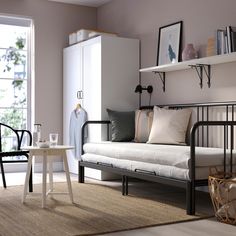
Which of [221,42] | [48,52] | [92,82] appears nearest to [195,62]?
[221,42]

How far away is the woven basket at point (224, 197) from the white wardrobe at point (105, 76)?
2176 millimetres

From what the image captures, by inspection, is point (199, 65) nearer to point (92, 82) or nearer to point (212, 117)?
point (212, 117)

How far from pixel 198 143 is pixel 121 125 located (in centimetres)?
96

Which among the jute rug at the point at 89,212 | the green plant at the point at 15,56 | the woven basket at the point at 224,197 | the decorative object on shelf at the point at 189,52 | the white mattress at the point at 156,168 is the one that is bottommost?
the jute rug at the point at 89,212

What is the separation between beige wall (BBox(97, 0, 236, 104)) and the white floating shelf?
75 millimetres

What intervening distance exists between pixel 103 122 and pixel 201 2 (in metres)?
1.69

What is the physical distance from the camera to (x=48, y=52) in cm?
598

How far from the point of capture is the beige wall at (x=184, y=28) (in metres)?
4.09

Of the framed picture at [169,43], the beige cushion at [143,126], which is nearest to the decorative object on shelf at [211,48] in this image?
the framed picture at [169,43]

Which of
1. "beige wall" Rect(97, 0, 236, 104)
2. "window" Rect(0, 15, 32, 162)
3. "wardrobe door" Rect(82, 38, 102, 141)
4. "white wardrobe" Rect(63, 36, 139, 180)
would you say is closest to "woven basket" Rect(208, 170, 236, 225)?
"beige wall" Rect(97, 0, 236, 104)

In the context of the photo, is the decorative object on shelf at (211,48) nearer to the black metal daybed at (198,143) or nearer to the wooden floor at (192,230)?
the black metal daybed at (198,143)

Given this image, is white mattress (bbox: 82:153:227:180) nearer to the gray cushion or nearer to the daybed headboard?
the gray cushion

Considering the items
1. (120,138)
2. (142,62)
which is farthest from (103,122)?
(142,62)

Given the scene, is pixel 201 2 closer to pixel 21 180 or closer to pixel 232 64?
pixel 232 64
